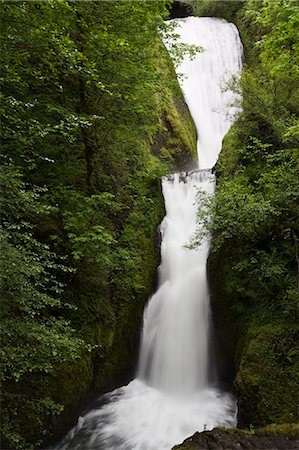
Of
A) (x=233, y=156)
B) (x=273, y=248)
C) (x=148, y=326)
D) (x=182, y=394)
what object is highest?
(x=233, y=156)

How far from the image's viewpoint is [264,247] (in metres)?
6.76

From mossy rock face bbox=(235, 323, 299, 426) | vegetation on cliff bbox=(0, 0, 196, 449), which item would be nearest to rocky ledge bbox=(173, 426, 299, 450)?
mossy rock face bbox=(235, 323, 299, 426)

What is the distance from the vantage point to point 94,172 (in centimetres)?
762

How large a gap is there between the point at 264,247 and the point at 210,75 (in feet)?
41.9

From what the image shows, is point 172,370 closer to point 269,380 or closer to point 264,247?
point 269,380

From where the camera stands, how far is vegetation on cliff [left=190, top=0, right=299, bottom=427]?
5137mm

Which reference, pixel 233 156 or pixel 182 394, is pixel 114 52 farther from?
pixel 182 394

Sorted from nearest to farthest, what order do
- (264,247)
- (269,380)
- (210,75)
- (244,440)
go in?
(244,440) → (269,380) → (264,247) → (210,75)

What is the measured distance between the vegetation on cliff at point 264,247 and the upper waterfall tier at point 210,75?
582 centimetres

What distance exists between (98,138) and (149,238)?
2984 millimetres

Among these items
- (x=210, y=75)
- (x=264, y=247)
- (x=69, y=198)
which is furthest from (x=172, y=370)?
(x=210, y=75)

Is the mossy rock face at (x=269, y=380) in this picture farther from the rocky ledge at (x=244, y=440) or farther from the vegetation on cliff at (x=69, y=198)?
the vegetation on cliff at (x=69, y=198)

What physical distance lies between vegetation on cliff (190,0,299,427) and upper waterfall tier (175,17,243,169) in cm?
582

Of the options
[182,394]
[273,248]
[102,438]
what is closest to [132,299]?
[182,394]
